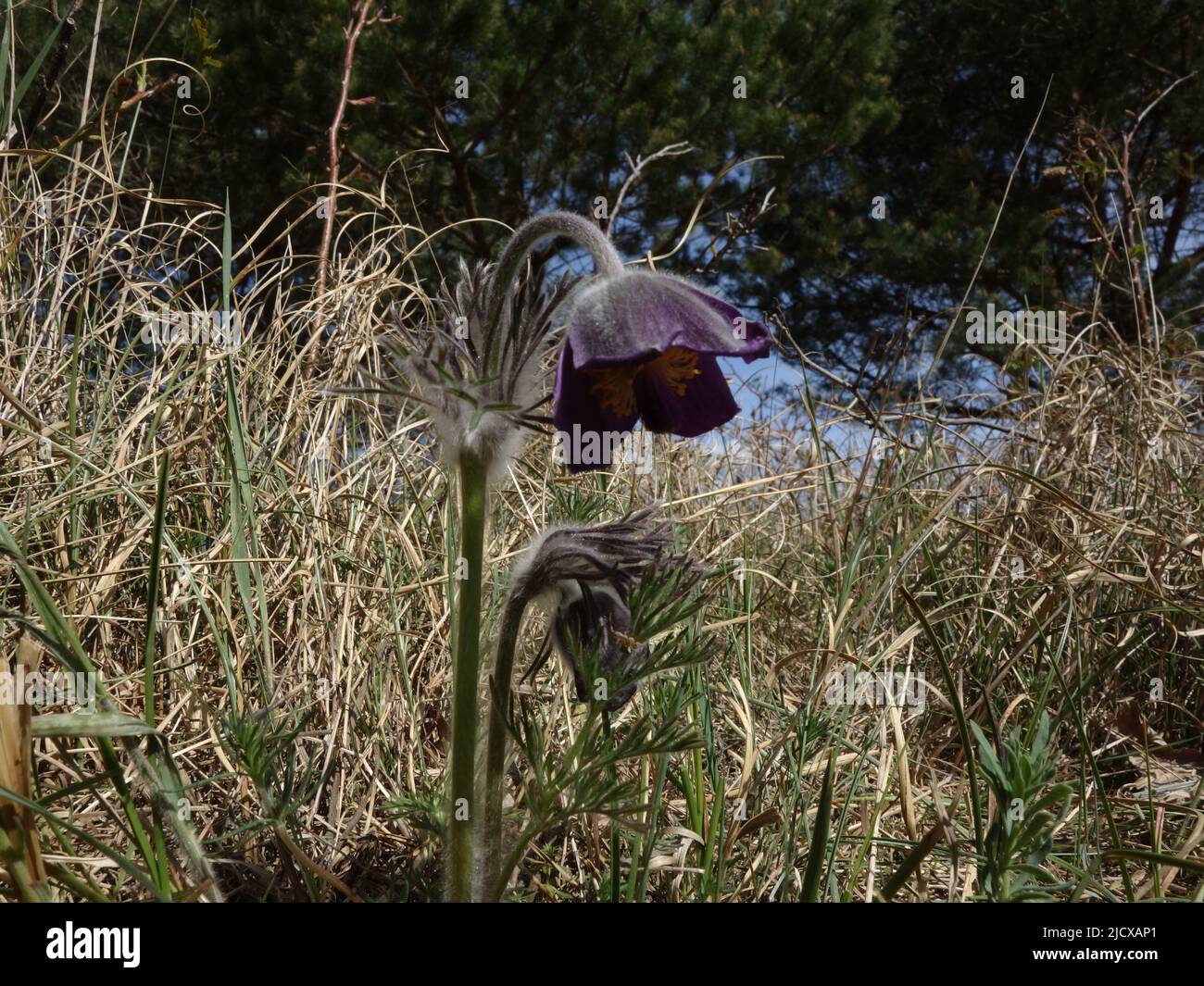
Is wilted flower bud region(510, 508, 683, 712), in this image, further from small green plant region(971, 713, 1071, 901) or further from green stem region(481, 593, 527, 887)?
small green plant region(971, 713, 1071, 901)

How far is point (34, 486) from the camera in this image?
1.74m

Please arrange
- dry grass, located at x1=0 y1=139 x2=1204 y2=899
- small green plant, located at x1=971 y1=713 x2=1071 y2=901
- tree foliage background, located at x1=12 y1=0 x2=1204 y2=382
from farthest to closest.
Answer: tree foliage background, located at x1=12 y1=0 x2=1204 y2=382
dry grass, located at x1=0 y1=139 x2=1204 y2=899
small green plant, located at x1=971 y1=713 x2=1071 y2=901

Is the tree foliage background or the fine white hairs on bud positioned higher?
the tree foliage background

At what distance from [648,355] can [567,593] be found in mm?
321

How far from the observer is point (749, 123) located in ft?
23.3

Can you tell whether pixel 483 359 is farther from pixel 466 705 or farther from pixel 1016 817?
pixel 1016 817

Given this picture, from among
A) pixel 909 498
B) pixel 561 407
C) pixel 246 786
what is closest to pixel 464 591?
pixel 561 407

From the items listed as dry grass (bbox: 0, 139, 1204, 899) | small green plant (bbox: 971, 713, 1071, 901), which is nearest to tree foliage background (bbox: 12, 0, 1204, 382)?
dry grass (bbox: 0, 139, 1204, 899)

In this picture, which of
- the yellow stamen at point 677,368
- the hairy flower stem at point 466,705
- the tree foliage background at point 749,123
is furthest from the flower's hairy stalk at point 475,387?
the tree foliage background at point 749,123

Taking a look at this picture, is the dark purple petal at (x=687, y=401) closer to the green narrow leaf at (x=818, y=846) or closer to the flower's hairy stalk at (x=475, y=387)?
the flower's hairy stalk at (x=475, y=387)

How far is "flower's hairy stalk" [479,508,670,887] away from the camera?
112 centimetres

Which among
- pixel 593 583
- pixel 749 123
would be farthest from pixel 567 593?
pixel 749 123

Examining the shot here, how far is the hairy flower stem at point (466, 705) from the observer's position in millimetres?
1075
